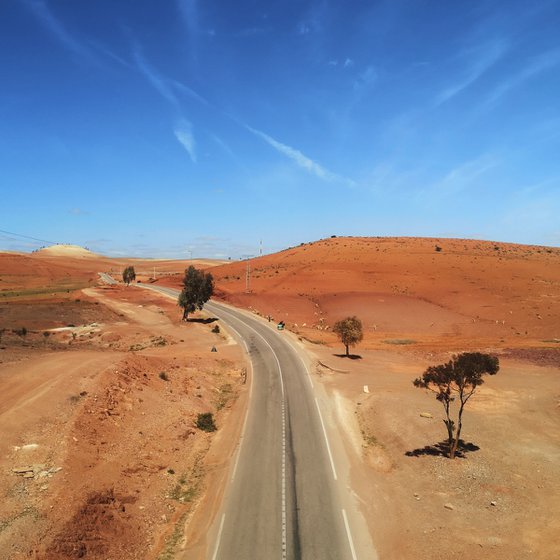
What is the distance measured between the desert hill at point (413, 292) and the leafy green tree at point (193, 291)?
51.2ft

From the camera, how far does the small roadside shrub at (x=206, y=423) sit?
1123 inches

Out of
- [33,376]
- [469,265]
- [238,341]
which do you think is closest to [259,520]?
[33,376]

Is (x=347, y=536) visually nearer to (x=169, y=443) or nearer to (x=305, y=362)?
(x=169, y=443)

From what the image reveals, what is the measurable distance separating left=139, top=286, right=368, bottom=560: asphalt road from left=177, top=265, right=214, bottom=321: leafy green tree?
3415 cm

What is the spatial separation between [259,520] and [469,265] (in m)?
109

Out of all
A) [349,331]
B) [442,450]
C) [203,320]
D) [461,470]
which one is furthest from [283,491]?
[203,320]

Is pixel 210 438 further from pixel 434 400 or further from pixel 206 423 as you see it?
pixel 434 400

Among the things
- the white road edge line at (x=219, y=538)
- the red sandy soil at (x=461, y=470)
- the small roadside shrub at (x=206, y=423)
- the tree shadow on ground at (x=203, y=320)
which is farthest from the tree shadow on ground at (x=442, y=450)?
the tree shadow on ground at (x=203, y=320)

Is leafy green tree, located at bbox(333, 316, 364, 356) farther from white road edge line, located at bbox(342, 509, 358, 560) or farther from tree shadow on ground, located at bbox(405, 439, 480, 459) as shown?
white road edge line, located at bbox(342, 509, 358, 560)

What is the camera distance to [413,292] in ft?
301

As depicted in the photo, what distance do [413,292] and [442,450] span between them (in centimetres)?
7100

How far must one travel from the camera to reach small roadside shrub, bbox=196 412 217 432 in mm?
28531

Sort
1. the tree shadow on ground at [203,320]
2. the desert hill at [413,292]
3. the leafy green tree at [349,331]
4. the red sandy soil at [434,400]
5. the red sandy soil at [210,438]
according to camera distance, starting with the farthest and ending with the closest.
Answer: the desert hill at [413,292] < the tree shadow on ground at [203,320] < the leafy green tree at [349,331] < the red sandy soil at [434,400] < the red sandy soil at [210,438]

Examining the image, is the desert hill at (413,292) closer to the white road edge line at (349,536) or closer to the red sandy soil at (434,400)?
the red sandy soil at (434,400)
